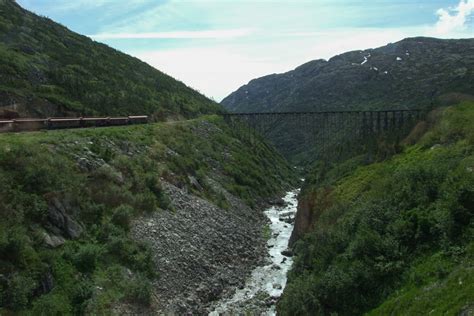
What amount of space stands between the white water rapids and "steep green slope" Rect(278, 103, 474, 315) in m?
3.00

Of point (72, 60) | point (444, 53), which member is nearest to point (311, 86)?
point (444, 53)

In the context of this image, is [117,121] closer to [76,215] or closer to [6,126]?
[6,126]

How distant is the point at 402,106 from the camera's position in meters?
128

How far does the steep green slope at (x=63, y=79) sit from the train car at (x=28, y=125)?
6.05m

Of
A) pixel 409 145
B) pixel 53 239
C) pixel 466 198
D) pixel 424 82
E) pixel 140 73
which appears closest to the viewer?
pixel 466 198

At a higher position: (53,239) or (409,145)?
(409,145)

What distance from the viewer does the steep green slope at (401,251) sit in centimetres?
Answer: 1456

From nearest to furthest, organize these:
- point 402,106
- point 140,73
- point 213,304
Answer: point 213,304 < point 140,73 < point 402,106

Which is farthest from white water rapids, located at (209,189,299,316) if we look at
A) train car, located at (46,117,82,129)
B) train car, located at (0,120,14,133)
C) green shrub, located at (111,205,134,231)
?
train car, located at (46,117,82,129)

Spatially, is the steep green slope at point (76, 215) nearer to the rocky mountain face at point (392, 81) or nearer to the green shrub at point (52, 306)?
the green shrub at point (52, 306)

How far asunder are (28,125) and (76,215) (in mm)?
12644

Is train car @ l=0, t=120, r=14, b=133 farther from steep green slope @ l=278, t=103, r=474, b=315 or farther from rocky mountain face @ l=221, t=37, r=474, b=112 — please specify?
rocky mountain face @ l=221, t=37, r=474, b=112

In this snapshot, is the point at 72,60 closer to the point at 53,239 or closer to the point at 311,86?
the point at 53,239

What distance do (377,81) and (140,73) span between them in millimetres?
116272
